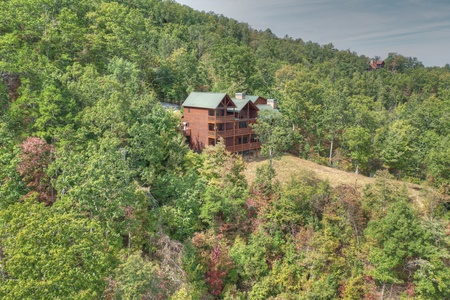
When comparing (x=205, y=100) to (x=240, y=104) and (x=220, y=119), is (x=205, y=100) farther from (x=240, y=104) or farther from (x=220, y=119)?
(x=240, y=104)

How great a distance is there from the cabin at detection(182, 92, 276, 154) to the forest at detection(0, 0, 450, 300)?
4.81 meters

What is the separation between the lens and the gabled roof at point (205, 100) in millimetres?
40647

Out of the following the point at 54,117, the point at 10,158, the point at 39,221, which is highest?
the point at 54,117

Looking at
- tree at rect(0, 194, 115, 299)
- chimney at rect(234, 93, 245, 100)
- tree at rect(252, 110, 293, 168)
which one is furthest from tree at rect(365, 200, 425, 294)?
chimney at rect(234, 93, 245, 100)

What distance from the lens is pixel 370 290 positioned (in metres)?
27.8

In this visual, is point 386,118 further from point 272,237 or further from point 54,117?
point 54,117

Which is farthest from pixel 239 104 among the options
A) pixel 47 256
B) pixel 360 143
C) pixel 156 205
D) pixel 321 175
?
pixel 47 256

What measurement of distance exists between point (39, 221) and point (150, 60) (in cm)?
4452

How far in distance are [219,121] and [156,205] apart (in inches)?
636

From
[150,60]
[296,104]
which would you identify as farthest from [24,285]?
[150,60]

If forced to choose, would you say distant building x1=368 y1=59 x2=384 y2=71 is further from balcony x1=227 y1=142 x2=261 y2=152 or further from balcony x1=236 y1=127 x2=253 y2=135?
balcony x1=236 y1=127 x2=253 y2=135

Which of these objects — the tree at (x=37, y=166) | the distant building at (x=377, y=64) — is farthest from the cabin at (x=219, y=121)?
the distant building at (x=377, y=64)

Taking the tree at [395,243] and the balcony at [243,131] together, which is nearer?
the tree at [395,243]

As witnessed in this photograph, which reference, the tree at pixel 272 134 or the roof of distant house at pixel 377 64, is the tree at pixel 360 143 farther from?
the roof of distant house at pixel 377 64
